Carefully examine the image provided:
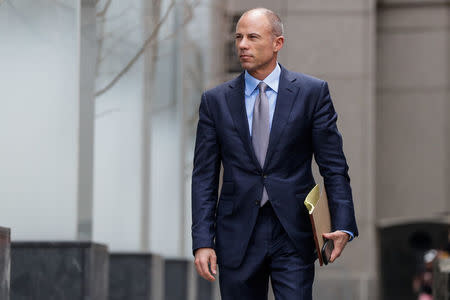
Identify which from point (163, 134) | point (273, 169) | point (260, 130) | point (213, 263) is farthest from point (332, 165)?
point (163, 134)

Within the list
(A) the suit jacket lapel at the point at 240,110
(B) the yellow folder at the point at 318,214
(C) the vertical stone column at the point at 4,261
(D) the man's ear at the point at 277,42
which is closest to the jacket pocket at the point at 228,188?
(A) the suit jacket lapel at the point at 240,110

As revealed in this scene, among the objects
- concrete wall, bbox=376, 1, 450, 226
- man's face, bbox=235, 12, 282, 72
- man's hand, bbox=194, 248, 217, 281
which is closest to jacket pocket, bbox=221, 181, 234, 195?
man's hand, bbox=194, 248, 217, 281

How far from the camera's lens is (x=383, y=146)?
80.1 feet

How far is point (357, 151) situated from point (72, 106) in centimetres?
1528

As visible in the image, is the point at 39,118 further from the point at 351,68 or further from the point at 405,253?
the point at 405,253

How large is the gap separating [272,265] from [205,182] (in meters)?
0.51

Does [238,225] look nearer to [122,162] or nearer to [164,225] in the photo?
[122,162]

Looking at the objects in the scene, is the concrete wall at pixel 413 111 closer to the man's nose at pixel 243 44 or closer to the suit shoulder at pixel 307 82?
the suit shoulder at pixel 307 82

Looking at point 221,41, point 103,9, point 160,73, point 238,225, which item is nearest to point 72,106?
point 103,9

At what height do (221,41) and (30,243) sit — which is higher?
(221,41)

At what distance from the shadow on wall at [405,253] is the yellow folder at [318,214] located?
61.8 ft

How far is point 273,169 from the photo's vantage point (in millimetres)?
4945

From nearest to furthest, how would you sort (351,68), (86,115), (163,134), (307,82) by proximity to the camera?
(307,82), (86,115), (163,134), (351,68)

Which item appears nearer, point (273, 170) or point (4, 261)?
point (273, 170)
